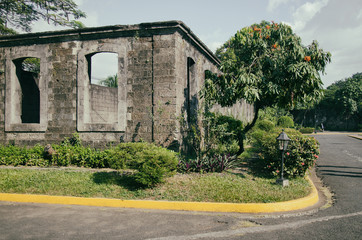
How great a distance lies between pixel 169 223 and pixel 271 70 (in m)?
5.96

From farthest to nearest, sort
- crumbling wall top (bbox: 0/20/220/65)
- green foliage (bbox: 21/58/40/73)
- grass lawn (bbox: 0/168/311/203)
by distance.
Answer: green foliage (bbox: 21/58/40/73)
crumbling wall top (bbox: 0/20/220/65)
grass lawn (bbox: 0/168/311/203)

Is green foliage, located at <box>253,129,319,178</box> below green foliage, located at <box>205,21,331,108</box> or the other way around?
below

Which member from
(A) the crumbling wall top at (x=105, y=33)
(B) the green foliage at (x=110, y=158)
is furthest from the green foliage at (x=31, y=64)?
(B) the green foliage at (x=110, y=158)

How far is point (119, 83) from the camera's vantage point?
30.6 ft

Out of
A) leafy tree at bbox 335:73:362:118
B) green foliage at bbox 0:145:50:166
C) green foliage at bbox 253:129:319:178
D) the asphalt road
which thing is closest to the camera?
the asphalt road

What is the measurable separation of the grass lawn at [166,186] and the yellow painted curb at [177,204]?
20cm

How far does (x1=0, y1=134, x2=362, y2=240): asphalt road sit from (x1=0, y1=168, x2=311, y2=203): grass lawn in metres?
0.51

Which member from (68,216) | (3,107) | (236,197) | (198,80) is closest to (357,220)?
(236,197)

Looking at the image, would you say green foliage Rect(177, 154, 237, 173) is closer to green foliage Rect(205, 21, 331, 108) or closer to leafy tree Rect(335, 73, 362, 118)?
green foliage Rect(205, 21, 331, 108)

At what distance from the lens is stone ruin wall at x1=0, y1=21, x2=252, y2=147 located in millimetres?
8852

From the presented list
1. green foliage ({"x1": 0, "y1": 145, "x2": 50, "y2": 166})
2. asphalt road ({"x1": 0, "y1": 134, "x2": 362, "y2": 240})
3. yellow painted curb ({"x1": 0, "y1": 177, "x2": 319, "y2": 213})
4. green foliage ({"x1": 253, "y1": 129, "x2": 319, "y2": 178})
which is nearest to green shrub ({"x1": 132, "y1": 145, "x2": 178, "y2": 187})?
yellow painted curb ({"x1": 0, "y1": 177, "x2": 319, "y2": 213})

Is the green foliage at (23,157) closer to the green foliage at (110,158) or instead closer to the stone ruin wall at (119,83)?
the green foliage at (110,158)

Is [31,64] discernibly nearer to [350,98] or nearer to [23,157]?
[23,157]

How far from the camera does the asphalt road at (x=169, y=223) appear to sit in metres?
4.11
